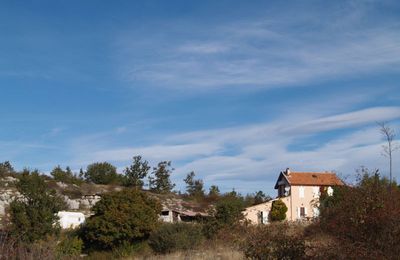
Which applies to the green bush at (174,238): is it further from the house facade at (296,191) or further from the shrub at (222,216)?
the house facade at (296,191)

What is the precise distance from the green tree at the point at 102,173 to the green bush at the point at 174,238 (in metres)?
51.0

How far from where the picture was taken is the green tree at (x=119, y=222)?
30.4 meters

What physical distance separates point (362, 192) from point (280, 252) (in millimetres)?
2034

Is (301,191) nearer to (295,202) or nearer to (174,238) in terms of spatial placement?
(295,202)

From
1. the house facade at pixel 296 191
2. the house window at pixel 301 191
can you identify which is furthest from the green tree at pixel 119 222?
the house window at pixel 301 191

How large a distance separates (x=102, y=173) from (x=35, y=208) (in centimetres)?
5669

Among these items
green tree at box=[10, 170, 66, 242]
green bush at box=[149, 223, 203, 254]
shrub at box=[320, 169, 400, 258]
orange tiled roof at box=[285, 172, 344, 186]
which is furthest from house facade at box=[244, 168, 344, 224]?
shrub at box=[320, 169, 400, 258]

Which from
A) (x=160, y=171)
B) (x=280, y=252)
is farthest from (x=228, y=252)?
(x=160, y=171)

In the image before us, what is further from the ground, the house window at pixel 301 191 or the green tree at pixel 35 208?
the house window at pixel 301 191

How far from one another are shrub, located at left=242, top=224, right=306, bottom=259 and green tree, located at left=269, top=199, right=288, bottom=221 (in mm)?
41530

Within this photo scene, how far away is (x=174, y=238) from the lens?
2955 cm

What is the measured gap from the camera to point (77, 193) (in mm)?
64500

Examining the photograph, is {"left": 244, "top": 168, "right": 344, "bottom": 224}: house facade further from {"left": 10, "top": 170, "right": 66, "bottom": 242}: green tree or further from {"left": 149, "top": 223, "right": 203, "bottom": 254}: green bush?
{"left": 10, "top": 170, "right": 66, "bottom": 242}: green tree

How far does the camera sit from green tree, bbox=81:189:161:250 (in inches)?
1198
